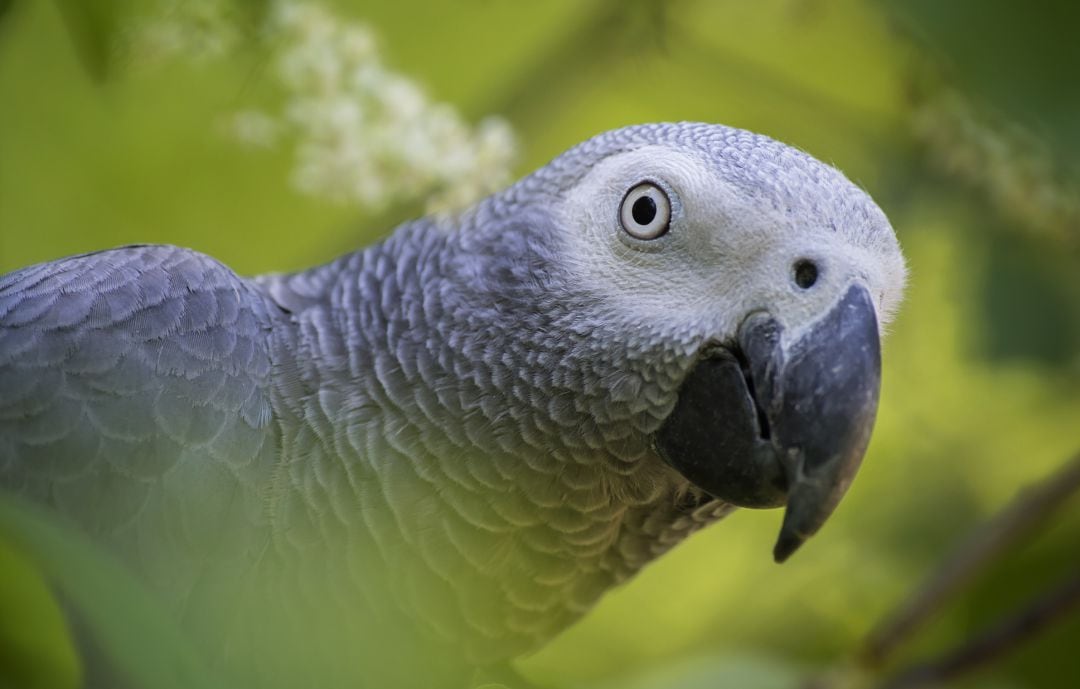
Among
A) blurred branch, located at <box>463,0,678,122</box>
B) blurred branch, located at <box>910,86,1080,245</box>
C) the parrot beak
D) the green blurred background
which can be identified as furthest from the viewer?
blurred branch, located at <box>463,0,678,122</box>

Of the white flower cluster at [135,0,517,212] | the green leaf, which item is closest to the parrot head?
the white flower cluster at [135,0,517,212]

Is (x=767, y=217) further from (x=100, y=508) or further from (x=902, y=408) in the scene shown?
(x=902, y=408)

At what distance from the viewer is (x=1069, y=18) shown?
75cm

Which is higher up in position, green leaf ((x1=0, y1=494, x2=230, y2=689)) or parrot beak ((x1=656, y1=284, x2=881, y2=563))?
parrot beak ((x1=656, y1=284, x2=881, y2=563))

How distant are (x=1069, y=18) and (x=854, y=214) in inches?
13.6

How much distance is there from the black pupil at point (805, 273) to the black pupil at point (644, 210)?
19 cm

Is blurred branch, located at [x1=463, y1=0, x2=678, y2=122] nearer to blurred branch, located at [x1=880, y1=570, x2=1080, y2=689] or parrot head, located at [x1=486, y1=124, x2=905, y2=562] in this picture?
parrot head, located at [x1=486, y1=124, x2=905, y2=562]

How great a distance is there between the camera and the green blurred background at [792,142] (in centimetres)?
196

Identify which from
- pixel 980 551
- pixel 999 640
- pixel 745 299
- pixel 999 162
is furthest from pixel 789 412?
pixel 999 162

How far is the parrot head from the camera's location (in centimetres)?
97

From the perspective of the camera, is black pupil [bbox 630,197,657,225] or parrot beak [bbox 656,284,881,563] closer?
parrot beak [bbox 656,284,881,563]

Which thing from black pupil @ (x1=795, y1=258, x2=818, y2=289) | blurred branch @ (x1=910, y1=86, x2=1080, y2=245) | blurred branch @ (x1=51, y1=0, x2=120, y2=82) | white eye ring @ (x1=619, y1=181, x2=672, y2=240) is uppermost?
blurred branch @ (x1=910, y1=86, x2=1080, y2=245)

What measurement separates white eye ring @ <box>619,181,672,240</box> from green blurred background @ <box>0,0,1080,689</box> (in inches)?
33.9

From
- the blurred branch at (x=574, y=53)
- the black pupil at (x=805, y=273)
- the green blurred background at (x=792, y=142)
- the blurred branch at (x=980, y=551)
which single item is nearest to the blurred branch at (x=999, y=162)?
the green blurred background at (x=792, y=142)
